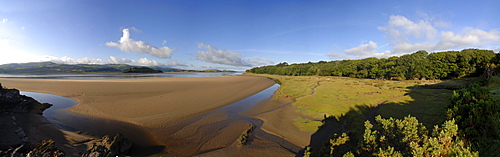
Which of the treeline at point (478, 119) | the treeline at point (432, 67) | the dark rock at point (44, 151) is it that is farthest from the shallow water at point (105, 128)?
the treeline at point (432, 67)

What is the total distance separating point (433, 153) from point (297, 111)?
12.7m

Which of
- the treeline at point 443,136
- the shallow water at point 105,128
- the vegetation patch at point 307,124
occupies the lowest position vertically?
the shallow water at point 105,128

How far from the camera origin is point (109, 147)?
7223 mm

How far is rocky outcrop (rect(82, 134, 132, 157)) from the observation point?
21.7ft

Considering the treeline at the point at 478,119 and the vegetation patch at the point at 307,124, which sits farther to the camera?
the vegetation patch at the point at 307,124

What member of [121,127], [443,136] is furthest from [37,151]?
[443,136]

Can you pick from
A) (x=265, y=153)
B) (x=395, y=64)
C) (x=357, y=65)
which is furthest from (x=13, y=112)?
(x=357, y=65)

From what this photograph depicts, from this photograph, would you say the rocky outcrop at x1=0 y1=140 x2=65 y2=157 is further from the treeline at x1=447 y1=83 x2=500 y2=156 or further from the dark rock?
the treeline at x1=447 y1=83 x2=500 y2=156

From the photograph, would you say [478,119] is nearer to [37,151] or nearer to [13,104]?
[37,151]

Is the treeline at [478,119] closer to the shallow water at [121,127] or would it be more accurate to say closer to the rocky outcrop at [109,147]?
the shallow water at [121,127]

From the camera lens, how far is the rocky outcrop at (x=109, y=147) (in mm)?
6621

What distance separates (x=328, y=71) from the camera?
310 ft

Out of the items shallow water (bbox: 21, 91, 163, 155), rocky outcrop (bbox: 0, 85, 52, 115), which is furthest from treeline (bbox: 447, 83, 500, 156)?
rocky outcrop (bbox: 0, 85, 52, 115)

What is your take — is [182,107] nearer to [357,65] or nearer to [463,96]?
[463,96]
